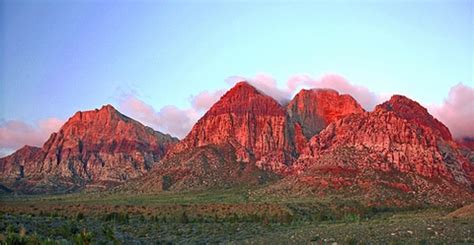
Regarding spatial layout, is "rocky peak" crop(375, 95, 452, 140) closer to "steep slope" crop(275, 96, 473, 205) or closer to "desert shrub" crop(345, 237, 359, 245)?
"steep slope" crop(275, 96, 473, 205)

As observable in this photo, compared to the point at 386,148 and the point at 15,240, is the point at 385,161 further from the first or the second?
the point at 15,240

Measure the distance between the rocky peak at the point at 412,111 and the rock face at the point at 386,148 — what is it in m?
0.54

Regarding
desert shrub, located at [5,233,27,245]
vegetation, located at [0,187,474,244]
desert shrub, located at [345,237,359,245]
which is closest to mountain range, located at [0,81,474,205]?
vegetation, located at [0,187,474,244]

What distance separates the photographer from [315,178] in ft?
415

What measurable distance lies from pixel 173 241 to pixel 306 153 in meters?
121

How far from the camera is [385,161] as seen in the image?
5182 inches

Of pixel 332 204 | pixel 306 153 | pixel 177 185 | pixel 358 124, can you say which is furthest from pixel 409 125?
pixel 177 185

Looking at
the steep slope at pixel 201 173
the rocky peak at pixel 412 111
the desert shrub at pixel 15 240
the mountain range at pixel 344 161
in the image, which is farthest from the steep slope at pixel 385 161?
the desert shrub at pixel 15 240

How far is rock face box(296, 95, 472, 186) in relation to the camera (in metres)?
132

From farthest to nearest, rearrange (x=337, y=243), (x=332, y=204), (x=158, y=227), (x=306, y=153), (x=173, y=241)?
(x=306, y=153) < (x=332, y=204) < (x=158, y=227) < (x=173, y=241) < (x=337, y=243)

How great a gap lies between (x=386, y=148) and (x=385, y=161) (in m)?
5.81

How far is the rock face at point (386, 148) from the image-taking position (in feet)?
432

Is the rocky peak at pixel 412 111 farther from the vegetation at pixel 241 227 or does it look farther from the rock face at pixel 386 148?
the vegetation at pixel 241 227

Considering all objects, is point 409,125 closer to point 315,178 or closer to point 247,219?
point 315,178
